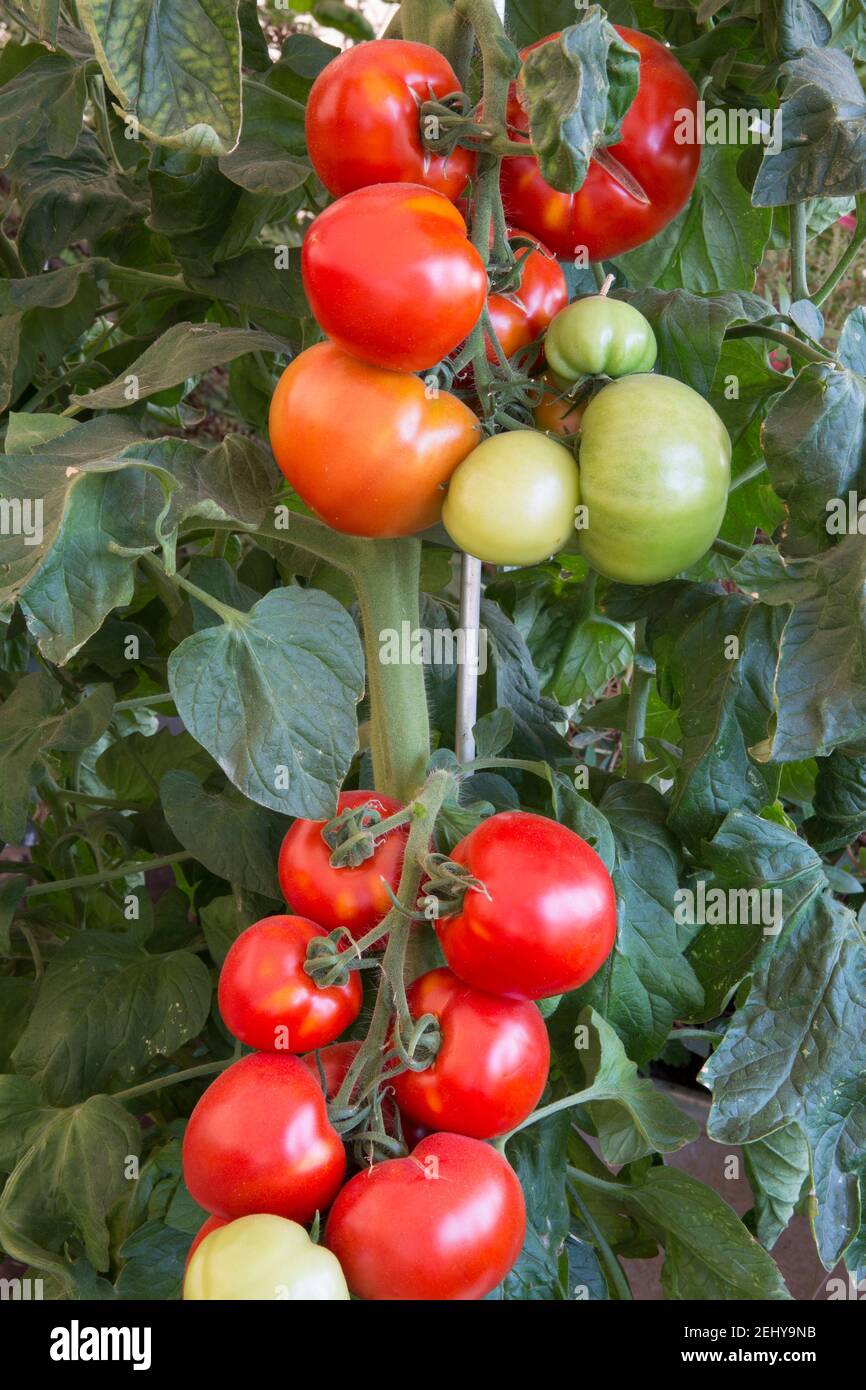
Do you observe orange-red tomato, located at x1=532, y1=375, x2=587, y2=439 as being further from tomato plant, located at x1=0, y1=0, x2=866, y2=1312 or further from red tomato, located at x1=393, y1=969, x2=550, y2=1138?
red tomato, located at x1=393, y1=969, x2=550, y2=1138

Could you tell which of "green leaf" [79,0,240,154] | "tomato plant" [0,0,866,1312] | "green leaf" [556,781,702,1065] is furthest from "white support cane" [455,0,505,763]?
"green leaf" [79,0,240,154]

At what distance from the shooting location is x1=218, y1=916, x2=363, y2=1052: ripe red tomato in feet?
1.48

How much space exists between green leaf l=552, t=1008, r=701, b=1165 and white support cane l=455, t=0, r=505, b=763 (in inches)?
5.6

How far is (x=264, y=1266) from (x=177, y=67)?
16.5 inches

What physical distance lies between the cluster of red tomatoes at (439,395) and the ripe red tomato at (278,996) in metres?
0.17

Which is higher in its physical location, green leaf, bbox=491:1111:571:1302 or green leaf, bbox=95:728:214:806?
green leaf, bbox=95:728:214:806

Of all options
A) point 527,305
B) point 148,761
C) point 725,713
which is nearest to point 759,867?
point 725,713

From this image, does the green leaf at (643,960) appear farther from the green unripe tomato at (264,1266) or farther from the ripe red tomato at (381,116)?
the ripe red tomato at (381,116)

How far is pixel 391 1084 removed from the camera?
47cm

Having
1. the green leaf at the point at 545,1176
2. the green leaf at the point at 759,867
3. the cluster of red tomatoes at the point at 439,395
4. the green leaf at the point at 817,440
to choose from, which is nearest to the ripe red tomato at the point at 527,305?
the cluster of red tomatoes at the point at 439,395

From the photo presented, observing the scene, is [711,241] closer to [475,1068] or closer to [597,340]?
[597,340]

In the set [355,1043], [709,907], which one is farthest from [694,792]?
[355,1043]

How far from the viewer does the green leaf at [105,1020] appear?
695 mm
